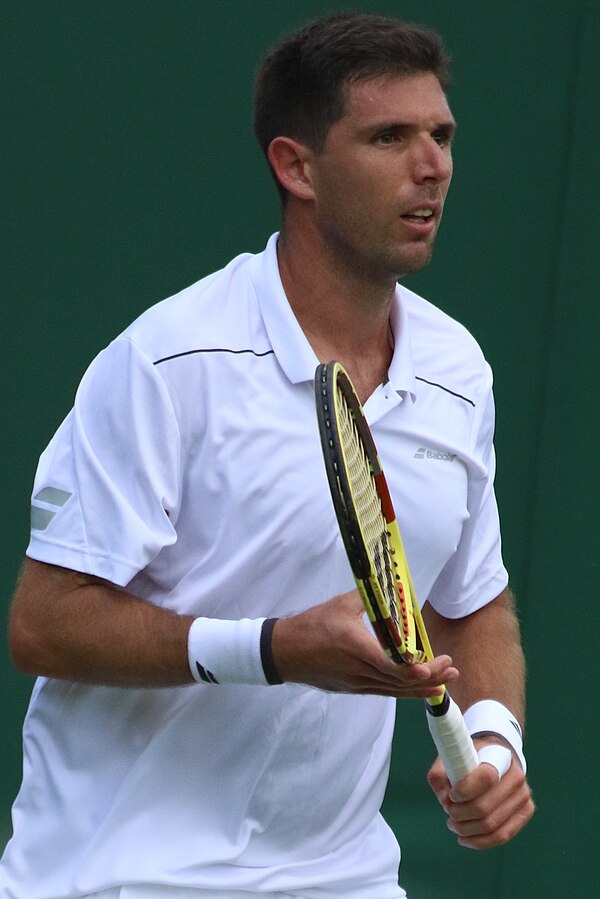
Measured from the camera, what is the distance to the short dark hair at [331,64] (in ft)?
8.41

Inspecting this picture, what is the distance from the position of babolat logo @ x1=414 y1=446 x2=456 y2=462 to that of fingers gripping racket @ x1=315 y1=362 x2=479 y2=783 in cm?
26

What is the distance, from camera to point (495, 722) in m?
2.61

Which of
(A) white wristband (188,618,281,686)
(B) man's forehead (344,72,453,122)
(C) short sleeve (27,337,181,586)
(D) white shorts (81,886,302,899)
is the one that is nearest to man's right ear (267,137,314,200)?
(B) man's forehead (344,72,453,122)

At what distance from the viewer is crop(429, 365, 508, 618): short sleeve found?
2693 millimetres

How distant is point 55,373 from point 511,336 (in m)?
1.05

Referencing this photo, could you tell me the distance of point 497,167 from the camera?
3914mm

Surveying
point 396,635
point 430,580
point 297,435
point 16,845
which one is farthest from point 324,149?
point 16,845

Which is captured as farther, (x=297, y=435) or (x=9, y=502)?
(x=9, y=502)

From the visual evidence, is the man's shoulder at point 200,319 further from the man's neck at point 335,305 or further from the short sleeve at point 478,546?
the short sleeve at point 478,546

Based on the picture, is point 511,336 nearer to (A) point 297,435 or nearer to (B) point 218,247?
(B) point 218,247

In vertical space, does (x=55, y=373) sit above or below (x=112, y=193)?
below

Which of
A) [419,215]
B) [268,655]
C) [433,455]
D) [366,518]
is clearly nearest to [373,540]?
[366,518]

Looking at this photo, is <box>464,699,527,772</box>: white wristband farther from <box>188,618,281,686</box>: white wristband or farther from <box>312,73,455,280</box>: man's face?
<box>312,73,455,280</box>: man's face

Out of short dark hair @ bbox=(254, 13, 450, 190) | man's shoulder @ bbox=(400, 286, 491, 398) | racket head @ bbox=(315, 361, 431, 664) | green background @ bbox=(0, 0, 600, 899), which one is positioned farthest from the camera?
green background @ bbox=(0, 0, 600, 899)
